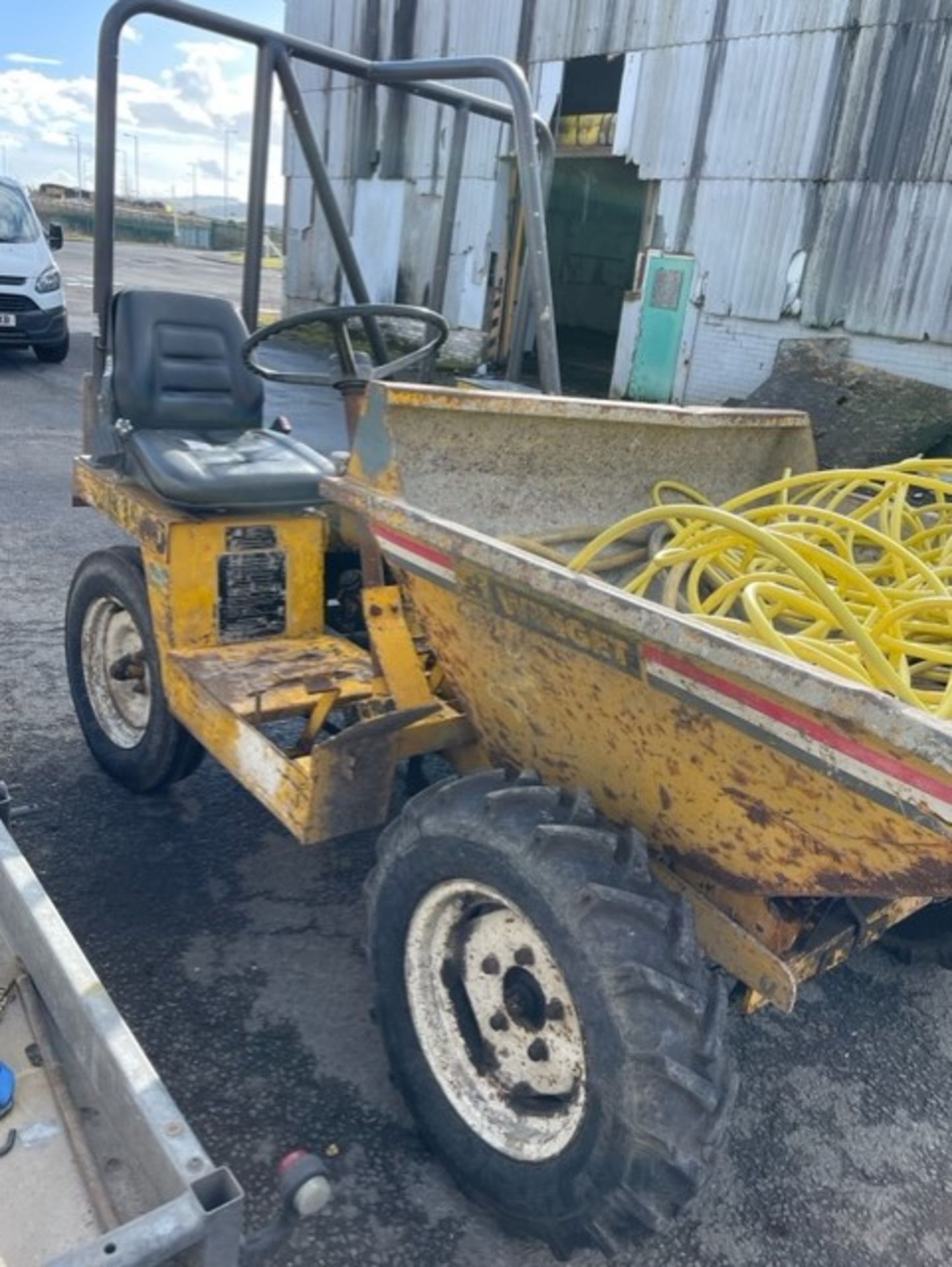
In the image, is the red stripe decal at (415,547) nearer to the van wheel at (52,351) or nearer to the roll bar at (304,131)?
the roll bar at (304,131)

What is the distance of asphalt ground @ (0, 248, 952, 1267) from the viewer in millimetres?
2037

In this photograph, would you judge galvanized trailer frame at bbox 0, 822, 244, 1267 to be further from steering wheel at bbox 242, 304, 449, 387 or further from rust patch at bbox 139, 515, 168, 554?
steering wheel at bbox 242, 304, 449, 387

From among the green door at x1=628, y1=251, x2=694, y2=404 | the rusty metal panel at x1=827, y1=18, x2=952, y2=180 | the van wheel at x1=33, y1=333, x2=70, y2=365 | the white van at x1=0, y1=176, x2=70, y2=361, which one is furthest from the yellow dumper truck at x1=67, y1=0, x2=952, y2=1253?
the van wheel at x1=33, y1=333, x2=70, y2=365

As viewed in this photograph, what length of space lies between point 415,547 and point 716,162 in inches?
365

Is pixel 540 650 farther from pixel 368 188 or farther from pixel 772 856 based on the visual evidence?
pixel 368 188

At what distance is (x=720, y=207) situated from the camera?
9961mm

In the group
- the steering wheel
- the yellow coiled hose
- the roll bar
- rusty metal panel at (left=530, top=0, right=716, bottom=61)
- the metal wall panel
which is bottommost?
the yellow coiled hose

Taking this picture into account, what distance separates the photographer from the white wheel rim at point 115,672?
3.20 m

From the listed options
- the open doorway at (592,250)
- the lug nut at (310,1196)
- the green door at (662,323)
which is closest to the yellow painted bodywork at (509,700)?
the lug nut at (310,1196)

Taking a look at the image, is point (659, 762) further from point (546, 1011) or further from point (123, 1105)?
point (123, 1105)

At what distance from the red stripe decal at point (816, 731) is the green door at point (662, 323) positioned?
951 cm

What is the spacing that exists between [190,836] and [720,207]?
29.1ft

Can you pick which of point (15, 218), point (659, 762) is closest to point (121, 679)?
point (659, 762)

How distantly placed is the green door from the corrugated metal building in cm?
2
